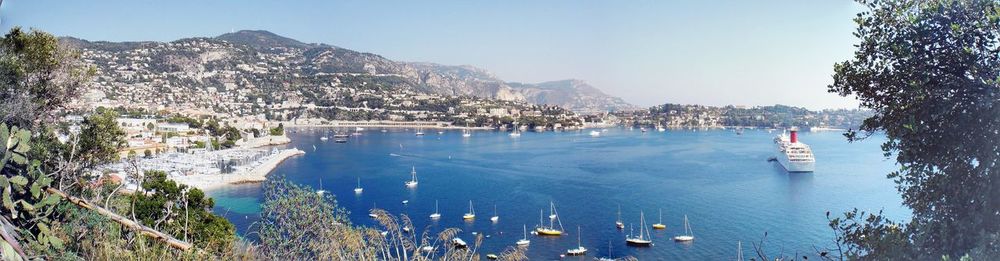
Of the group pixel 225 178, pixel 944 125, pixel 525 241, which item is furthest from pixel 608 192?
pixel 944 125

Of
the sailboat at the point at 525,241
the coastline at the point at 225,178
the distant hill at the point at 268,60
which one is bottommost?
the sailboat at the point at 525,241

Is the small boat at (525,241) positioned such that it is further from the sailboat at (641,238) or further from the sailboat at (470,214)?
the sailboat at (641,238)

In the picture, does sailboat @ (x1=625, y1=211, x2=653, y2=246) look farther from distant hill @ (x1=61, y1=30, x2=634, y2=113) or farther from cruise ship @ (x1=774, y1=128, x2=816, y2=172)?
distant hill @ (x1=61, y1=30, x2=634, y2=113)

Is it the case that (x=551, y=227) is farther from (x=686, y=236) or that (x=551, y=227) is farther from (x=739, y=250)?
(x=739, y=250)

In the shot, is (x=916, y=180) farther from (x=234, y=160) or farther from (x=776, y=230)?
(x=234, y=160)

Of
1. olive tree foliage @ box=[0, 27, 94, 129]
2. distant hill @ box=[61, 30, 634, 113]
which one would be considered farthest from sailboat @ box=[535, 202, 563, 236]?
distant hill @ box=[61, 30, 634, 113]

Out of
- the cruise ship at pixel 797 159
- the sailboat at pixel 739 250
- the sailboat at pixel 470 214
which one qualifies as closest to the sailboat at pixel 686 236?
the sailboat at pixel 739 250
